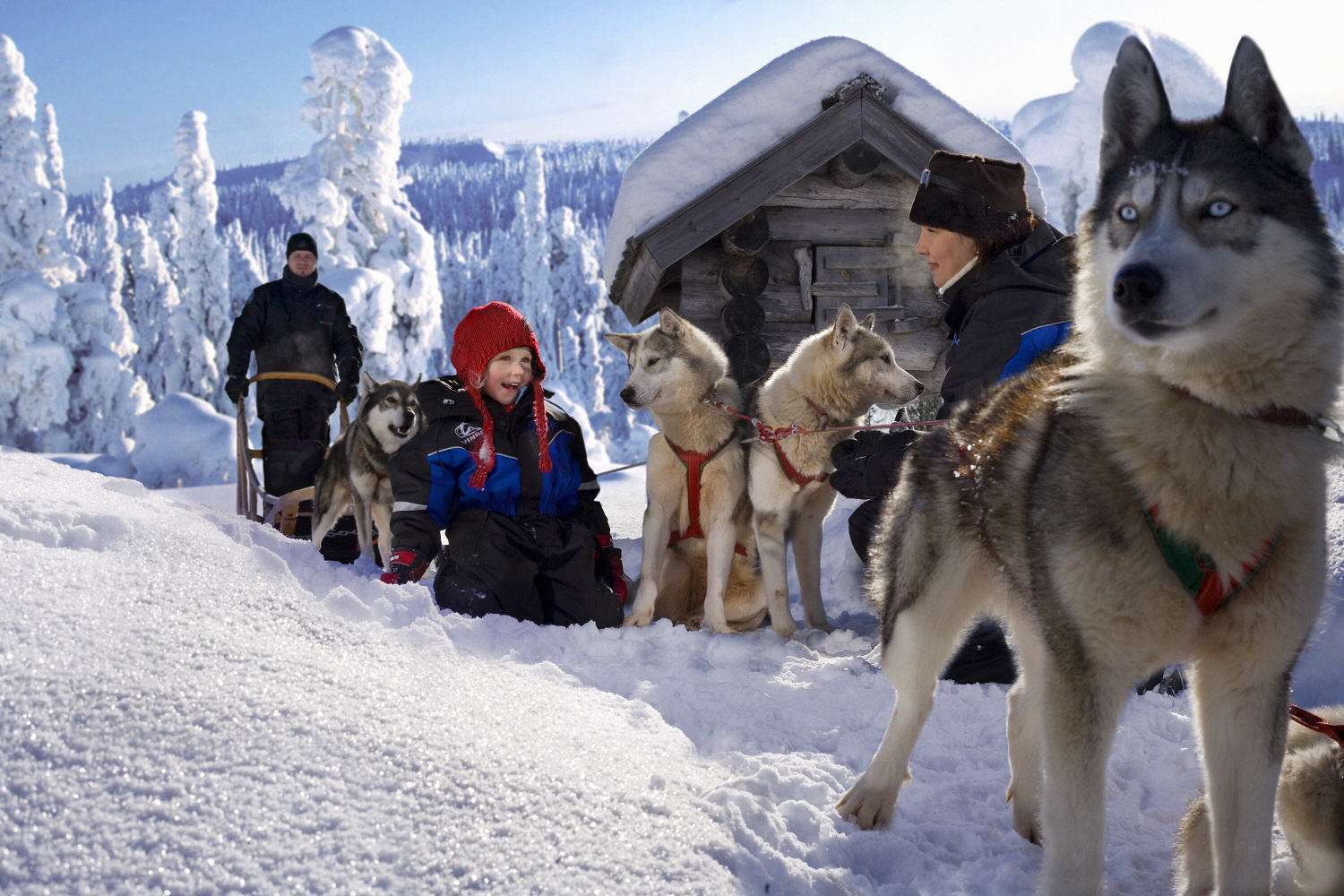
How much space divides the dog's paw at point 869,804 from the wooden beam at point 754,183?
13.9ft

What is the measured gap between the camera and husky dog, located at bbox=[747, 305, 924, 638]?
489 centimetres

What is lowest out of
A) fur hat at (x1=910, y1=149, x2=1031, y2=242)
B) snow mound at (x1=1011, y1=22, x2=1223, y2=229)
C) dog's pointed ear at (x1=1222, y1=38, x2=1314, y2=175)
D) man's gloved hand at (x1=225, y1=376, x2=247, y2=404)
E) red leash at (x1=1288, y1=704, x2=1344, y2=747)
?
red leash at (x1=1288, y1=704, x2=1344, y2=747)

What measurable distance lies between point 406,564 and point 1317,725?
12.1ft

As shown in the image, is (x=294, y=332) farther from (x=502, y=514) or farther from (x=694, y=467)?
(x=694, y=467)

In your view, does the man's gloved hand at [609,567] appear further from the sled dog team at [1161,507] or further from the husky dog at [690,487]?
the sled dog team at [1161,507]

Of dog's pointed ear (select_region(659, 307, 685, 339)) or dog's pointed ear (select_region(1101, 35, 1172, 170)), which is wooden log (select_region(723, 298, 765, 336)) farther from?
dog's pointed ear (select_region(1101, 35, 1172, 170))

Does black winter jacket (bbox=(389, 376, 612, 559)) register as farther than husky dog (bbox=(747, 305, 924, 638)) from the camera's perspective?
No

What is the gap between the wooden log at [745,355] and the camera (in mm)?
6652

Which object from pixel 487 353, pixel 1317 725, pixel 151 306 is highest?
pixel 151 306

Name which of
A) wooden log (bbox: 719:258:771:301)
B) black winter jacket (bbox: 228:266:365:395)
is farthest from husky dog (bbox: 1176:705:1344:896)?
black winter jacket (bbox: 228:266:365:395)

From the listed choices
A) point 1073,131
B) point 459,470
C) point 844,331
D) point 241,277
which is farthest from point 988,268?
point 241,277

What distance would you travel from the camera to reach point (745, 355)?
668 cm

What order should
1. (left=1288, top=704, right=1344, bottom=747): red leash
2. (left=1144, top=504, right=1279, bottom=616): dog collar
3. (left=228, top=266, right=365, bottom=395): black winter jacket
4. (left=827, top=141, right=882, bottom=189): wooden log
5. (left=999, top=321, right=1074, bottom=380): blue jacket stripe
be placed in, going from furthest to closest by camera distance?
1. (left=228, top=266, right=365, bottom=395): black winter jacket
2. (left=827, top=141, right=882, bottom=189): wooden log
3. (left=999, top=321, right=1074, bottom=380): blue jacket stripe
4. (left=1288, top=704, right=1344, bottom=747): red leash
5. (left=1144, top=504, right=1279, bottom=616): dog collar

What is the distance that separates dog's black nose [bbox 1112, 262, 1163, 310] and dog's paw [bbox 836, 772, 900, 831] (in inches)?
54.5
